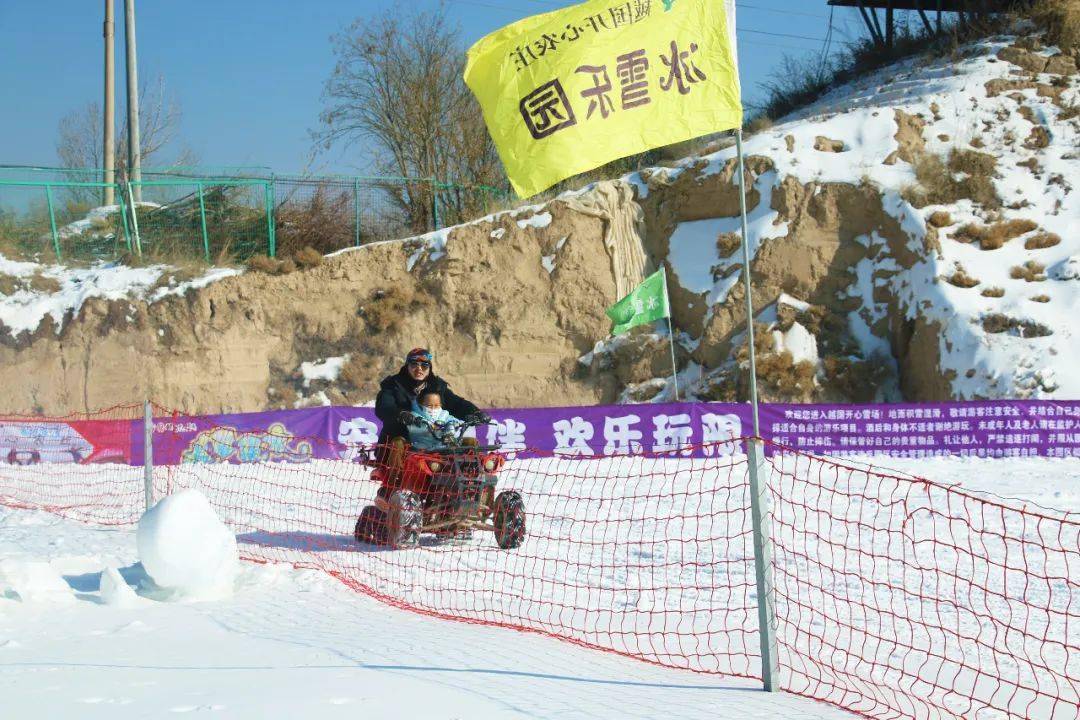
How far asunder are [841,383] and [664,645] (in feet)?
57.2

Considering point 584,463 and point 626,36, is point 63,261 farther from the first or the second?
point 626,36

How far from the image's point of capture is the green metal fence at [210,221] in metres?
27.5

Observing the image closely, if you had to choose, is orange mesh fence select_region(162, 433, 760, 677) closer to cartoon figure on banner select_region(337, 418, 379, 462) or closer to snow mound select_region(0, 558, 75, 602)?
snow mound select_region(0, 558, 75, 602)

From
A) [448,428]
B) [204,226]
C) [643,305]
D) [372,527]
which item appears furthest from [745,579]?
[204,226]

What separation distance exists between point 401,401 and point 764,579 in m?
5.58

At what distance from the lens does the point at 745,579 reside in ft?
26.7

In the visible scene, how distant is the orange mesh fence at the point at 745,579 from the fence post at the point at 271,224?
1384cm

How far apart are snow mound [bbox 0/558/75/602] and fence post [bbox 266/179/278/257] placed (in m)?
20.7

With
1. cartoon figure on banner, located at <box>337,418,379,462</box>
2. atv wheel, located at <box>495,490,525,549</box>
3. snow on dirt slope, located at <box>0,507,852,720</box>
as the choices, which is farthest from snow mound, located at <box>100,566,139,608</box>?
cartoon figure on banner, located at <box>337,418,379,462</box>

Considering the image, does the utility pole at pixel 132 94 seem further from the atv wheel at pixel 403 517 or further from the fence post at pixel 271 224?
the atv wheel at pixel 403 517

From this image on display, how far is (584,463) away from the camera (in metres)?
17.5

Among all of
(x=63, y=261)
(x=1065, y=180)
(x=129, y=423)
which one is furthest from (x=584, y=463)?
(x=63, y=261)

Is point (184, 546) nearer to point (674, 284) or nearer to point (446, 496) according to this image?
point (446, 496)

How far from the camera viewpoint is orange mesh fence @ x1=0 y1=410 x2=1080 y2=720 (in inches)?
229
